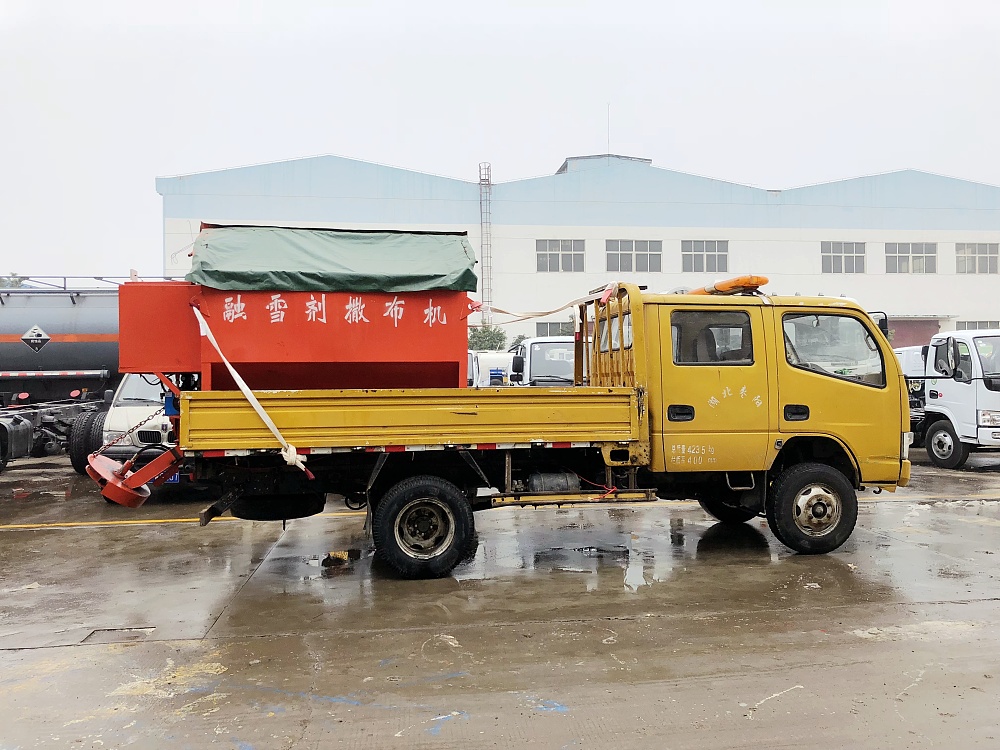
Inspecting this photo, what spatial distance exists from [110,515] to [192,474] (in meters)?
4.24

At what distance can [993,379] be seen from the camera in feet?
42.2

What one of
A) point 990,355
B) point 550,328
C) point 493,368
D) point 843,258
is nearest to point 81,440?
point 493,368

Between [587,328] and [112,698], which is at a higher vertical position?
[587,328]

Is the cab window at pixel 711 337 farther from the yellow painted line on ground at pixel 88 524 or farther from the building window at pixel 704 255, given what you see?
the building window at pixel 704 255

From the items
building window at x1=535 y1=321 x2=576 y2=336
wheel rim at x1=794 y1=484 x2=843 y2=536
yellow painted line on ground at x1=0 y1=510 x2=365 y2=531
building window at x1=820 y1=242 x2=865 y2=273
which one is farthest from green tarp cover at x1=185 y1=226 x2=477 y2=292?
building window at x1=820 y1=242 x2=865 y2=273

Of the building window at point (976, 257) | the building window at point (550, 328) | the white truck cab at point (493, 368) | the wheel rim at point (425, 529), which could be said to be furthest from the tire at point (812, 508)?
the building window at point (976, 257)

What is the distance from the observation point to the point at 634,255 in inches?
1615

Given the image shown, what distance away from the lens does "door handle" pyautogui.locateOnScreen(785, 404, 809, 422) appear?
7.15 m

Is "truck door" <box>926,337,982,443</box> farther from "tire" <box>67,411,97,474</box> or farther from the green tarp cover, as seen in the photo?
"tire" <box>67,411,97,474</box>

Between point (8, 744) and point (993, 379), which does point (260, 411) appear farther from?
point (993, 379)

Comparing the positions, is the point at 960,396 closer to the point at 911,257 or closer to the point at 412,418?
the point at 412,418

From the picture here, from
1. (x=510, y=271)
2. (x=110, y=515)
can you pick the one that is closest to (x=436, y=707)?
(x=110, y=515)

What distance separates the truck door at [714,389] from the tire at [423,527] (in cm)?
191

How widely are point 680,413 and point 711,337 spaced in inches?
29.2
